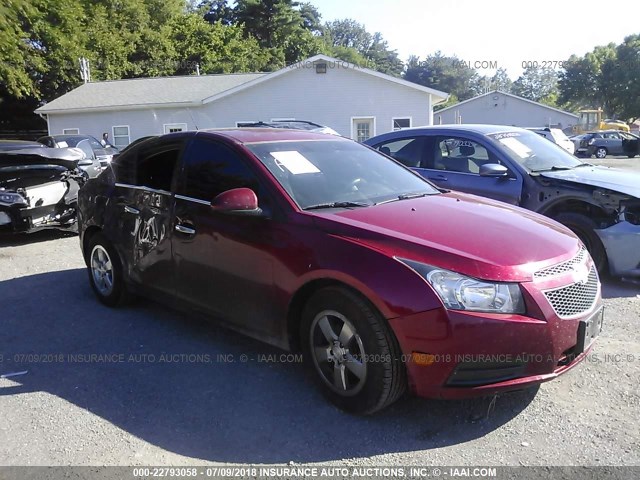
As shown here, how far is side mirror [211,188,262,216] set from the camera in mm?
3604

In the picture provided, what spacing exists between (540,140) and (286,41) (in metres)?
46.8

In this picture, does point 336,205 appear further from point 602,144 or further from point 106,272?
point 602,144

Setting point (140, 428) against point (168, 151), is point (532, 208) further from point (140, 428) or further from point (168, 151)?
point (140, 428)

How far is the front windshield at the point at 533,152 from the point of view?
6.48 m

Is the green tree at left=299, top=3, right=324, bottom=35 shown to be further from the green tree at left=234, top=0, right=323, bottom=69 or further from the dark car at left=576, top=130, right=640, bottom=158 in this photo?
the dark car at left=576, top=130, right=640, bottom=158

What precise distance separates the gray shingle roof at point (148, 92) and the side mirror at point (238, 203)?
70.9 feet

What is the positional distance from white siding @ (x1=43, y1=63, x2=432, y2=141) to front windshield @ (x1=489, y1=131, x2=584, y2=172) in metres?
17.0

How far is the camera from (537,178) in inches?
244

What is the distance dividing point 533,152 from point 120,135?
22.5 metres

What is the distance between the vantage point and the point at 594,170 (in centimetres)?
661

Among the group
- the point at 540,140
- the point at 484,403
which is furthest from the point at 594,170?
the point at 484,403

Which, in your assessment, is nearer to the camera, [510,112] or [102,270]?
[102,270]

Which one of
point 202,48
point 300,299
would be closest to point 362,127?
point 300,299

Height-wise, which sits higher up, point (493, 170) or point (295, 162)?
point (295, 162)
